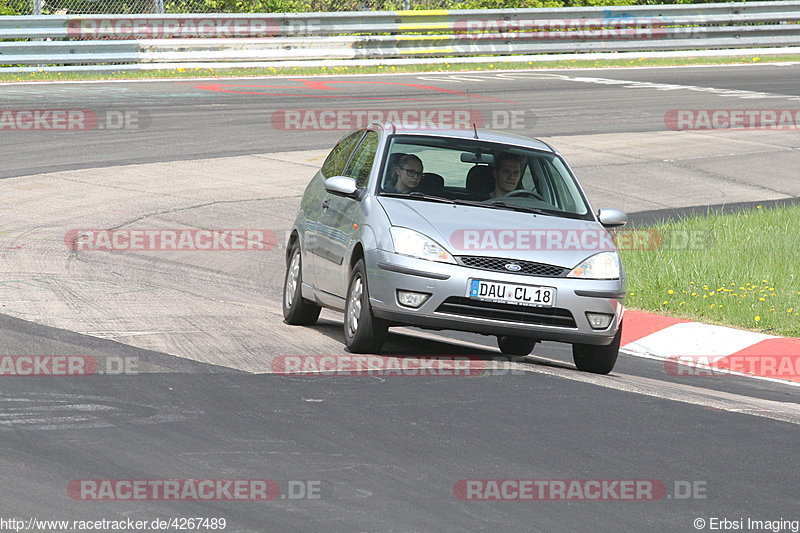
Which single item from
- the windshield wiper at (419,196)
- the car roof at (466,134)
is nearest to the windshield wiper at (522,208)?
the windshield wiper at (419,196)

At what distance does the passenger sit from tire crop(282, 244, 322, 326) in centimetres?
134

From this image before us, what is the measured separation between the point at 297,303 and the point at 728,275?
4.25 metres

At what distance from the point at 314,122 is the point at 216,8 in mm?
7753

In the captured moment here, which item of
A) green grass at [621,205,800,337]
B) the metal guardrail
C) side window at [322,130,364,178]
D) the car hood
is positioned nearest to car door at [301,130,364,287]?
side window at [322,130,364,178]

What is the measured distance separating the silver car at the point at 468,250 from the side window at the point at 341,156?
15cm

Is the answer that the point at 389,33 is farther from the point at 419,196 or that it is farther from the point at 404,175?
the point at 419,196

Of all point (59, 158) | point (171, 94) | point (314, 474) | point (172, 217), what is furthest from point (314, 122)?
point (314, 474)

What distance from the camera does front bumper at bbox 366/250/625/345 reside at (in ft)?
29.0

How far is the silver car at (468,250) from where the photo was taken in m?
8.88

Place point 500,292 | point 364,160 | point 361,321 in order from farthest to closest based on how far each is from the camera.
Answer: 1. point 364,160
2. point 361,321
3. point 500,292

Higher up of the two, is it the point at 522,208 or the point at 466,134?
the point at 466,134

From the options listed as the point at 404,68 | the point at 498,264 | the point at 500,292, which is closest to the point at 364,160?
the point at 498,264

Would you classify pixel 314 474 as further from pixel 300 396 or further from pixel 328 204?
pixel 328 204

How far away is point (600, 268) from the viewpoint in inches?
363
